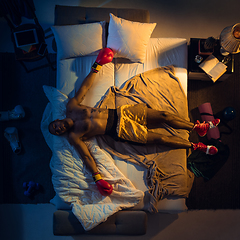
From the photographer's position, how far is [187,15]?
3002 millimetres

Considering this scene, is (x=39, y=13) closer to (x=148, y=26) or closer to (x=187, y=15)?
(x=148, y=26)

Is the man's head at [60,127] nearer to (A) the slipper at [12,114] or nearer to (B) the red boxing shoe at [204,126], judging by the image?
(A) the slipper at [12,114]

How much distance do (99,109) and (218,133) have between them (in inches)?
70.4

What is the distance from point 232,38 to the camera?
2.07m

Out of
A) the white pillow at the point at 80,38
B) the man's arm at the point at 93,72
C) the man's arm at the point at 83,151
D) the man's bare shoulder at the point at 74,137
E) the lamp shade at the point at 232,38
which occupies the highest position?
the lamp shade at the point at 232,38

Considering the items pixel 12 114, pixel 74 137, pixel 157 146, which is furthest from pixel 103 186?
pixel 12 114

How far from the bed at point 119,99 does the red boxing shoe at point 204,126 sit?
290 mm

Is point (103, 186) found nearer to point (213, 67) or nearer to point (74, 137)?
point (74, 137)

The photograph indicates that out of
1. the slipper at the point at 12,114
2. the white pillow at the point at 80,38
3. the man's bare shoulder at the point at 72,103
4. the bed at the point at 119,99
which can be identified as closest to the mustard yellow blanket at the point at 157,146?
the bed at the point at 119,99

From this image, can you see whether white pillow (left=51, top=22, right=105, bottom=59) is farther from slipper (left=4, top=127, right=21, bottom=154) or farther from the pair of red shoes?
the pair of red shoes

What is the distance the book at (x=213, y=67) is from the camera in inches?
98.2

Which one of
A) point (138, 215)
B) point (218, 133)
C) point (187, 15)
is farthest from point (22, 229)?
point (187, 15)

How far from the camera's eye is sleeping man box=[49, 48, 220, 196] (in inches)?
88.9

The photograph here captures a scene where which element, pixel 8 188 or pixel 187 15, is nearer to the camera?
pixel 8 188
